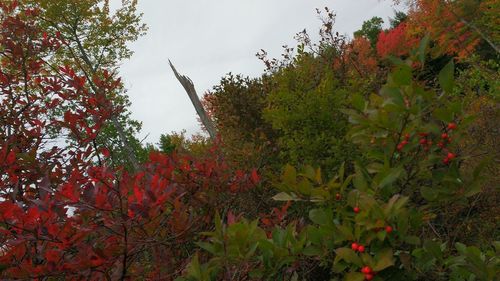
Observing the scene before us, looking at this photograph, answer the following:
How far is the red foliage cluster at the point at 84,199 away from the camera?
1485mm

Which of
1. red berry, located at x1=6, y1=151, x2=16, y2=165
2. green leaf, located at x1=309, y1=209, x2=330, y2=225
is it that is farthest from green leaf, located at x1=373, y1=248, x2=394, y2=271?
red berry, located at x1=6, y1=151, x2=16, y2=165

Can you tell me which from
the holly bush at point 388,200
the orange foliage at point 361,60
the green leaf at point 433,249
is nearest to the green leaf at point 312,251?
the holly bush at point 388,200

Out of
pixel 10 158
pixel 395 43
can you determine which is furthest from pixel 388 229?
pixel 395 43

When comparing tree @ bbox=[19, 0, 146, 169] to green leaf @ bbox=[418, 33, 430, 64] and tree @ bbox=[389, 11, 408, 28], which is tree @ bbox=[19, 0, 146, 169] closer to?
green leaf @ bbox=[418, 33, 430, 64]

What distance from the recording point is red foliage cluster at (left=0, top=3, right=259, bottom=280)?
1485 mm

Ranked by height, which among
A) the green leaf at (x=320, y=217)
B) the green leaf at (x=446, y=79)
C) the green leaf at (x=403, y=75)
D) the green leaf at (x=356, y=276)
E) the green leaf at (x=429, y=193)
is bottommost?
the green leaf at (x=356, y=276)

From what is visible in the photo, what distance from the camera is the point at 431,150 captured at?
136 cm

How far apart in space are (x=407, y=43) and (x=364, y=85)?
22754 millimetres

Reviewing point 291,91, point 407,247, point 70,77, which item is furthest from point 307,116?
point 407,247

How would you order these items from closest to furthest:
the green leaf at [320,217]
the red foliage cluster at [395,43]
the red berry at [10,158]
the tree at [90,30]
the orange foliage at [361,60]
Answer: the green leaf at [320,217] → the red berry at [10,158] → the orange foliage at [361,60] → the tree at [90,30] → the red foliage cluster at [395,43]

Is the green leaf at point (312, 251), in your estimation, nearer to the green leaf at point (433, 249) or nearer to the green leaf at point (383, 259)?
the green leaf at point (383, 259)

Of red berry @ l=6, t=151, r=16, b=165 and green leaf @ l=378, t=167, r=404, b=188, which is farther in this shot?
red berry @ l=6, t=151, r=16, b=165

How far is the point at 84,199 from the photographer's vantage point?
156 centimetres

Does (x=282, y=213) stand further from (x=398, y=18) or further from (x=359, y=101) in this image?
(x=398, y=18)
